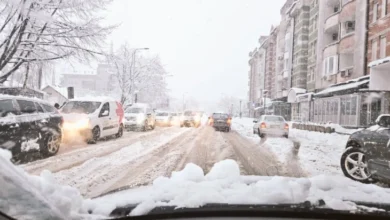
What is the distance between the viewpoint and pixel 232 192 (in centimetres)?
196

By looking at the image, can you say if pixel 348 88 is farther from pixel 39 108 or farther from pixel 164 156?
pixel 39 108

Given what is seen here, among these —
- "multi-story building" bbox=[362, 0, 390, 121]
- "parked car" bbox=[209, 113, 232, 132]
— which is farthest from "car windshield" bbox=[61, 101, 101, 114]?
"multi-story building" bbox=[362, 0, 390, 121]

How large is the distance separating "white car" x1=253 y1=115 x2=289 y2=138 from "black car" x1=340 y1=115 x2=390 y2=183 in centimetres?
81

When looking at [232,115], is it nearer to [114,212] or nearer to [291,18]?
→ [291,18]

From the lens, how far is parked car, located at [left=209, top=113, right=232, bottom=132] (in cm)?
456

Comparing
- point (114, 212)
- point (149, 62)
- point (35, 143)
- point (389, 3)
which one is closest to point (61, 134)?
point (35, 143)

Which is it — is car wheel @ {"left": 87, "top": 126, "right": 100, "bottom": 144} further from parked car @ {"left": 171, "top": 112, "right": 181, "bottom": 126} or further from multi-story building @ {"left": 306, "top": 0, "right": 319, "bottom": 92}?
multi-story building @ {"left": 306, "top": 0, "right": 319, "bottom": 92}

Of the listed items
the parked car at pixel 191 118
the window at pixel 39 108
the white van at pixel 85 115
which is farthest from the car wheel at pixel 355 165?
the window at pixel 39 108

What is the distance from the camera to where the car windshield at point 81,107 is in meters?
3.44

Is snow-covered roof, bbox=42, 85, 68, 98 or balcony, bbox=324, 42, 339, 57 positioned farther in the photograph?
balcony, bbox=324, 42, 339, 57

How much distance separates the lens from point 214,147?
15.1ft

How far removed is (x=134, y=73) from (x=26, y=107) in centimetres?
117

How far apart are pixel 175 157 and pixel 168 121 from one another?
41.4 inches

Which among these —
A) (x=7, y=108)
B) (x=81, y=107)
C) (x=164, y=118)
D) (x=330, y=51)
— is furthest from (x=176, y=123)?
(x=330, y=51)
